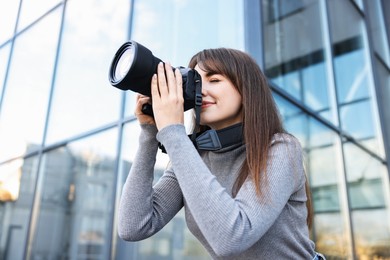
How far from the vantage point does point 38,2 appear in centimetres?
473

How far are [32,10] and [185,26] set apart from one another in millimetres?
2970

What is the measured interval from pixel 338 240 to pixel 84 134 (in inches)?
91.7

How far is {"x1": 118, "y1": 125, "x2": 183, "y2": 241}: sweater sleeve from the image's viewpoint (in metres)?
0.84

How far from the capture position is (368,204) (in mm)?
3789

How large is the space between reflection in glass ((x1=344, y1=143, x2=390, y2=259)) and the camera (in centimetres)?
300

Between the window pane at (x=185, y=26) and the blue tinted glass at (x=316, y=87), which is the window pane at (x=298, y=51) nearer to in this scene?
the blue tinted glass at (x=316, y=87)

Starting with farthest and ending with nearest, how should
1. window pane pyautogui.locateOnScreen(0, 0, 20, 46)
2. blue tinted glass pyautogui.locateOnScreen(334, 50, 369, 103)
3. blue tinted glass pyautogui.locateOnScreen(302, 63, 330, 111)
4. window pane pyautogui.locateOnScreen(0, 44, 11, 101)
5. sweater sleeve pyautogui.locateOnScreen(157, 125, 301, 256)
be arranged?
window pane pyautogui.locateOnScreen(0, 0, 20, 46)
window pane pyautogui.locateOnScreen(0, 44, 11, 101)
blue tinted glass pyautogui.locateOnScreen(334, 50, 369, 103)
blue tinted glass pyautogui.locateOnScreen(302, 63, 330, 111)
sweater sleeve pyautogui.locateOnScreen(157, 125, 301, 256)

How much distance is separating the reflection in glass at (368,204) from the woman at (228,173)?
2.87 metres

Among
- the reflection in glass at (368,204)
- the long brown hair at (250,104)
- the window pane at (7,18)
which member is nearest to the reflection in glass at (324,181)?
the reflection in glass at (368,204)

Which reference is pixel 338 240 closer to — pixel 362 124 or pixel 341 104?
A: pixel 341 104

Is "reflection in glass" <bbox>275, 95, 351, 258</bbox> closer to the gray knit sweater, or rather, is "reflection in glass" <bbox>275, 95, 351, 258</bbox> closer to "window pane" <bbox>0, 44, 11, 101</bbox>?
the gray knit sweater

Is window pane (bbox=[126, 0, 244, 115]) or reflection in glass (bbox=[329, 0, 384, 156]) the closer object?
window pane (bbox=[126, 0, 244, 115])

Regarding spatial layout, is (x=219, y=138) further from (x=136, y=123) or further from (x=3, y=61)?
(x=3, y=61)

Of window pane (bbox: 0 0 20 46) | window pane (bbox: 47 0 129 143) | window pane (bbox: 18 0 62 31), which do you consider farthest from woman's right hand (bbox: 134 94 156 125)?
window pane (bbox: 0 0 20 46)
